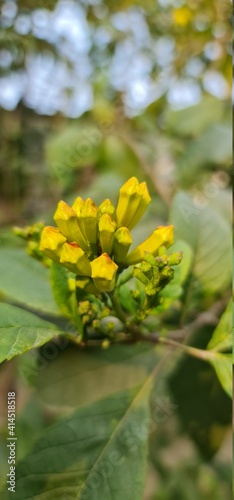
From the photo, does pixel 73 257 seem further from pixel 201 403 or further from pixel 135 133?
pixel 135 133

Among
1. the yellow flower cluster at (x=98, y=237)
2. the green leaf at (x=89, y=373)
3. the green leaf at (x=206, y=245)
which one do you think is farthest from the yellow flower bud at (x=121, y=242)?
the green leaf at (x=89, y=373)

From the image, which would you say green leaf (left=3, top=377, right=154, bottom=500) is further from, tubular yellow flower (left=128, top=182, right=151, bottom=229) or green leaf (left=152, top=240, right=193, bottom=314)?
tubular yellow flower (left=128, top=182, right=151, bottom=229)

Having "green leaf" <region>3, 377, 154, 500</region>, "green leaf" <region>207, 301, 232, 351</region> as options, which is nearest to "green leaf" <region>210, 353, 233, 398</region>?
"green leaf" <region>207, 301, 232, 351</region>

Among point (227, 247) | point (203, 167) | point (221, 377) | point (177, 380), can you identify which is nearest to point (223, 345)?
point (221, 377)

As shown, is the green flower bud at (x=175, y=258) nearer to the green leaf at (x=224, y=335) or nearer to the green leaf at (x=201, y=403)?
the green leaf at (x=224, y=335)

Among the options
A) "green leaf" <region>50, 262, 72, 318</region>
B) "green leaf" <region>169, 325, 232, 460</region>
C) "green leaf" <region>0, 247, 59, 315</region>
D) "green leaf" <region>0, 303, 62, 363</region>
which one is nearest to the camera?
"green leaf" <region>0, 303, 62, 363</region>

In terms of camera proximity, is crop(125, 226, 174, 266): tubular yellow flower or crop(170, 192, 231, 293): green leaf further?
crop(170, 192, 231, 293): green leaf

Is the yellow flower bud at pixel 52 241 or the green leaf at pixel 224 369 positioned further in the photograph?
the green leaf at pixel 224 369
